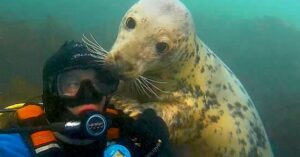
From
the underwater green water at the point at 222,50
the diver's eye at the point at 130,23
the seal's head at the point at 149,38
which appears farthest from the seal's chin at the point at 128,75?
the underwater green water at the point at 222,50

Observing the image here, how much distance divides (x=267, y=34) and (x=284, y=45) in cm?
181

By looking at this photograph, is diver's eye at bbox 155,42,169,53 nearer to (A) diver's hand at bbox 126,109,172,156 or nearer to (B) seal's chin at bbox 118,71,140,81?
(B) seal's chin at bbox 118,71,140,81

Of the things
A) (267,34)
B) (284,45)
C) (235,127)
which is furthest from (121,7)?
(235,127)

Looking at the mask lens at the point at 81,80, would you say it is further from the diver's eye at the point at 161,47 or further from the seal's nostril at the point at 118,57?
the diver's eye at the point at 161,47

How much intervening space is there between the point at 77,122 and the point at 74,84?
0.37 metres

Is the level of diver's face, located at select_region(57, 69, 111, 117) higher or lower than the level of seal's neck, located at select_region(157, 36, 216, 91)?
lower

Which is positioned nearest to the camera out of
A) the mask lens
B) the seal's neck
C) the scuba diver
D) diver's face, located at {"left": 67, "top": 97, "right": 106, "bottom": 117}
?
the scuba diver

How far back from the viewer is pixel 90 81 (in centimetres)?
260

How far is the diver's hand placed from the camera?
2.54 meters

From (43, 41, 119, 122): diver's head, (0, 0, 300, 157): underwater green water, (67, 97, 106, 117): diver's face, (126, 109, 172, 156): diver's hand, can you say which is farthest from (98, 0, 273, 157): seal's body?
(0, 0, 300, 157): underwater green water

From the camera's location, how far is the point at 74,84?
2.59 meters

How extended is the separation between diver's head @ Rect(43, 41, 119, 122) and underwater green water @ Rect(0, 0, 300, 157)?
4.02 meters

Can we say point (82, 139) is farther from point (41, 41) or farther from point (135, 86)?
point (41, 41)

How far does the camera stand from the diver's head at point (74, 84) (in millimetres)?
2486
